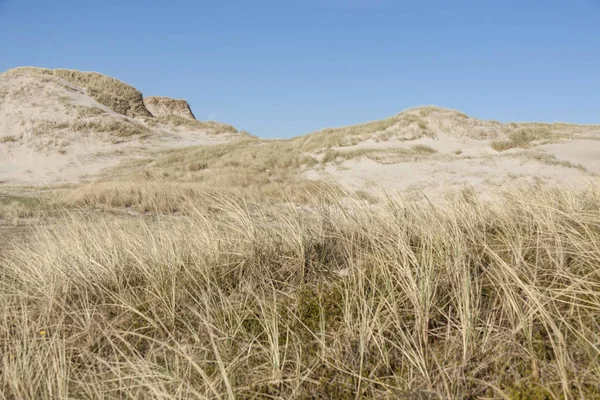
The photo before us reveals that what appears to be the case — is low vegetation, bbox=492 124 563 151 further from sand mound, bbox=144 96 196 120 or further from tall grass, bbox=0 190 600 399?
sand mound, bbox=144 96 196 120

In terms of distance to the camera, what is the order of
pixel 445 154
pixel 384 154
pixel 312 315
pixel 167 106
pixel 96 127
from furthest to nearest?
1. pixel 167 106
2. pixel 96 127
3. pixel 445 154
4. pixel 384 154
5. pixel 312 315

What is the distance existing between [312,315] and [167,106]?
1751 inches

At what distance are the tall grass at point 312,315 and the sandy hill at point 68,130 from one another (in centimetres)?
1753

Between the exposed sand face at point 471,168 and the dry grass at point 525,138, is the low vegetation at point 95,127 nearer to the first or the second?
the exposed sand face at point 471,168

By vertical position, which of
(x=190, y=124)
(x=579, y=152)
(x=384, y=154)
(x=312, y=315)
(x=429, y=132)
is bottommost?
(x=312, y=315)

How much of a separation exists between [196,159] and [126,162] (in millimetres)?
4394

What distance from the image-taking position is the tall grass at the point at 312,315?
1693mm

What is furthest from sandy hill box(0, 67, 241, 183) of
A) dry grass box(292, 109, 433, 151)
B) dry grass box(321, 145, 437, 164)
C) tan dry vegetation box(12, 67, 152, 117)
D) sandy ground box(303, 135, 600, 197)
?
sandy ground box(303, 135, 600, 197)

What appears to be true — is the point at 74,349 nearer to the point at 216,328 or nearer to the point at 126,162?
the point at 216,328

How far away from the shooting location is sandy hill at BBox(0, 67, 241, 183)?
20562mm

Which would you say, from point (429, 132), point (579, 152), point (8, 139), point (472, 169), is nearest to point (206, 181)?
point (472, 169)

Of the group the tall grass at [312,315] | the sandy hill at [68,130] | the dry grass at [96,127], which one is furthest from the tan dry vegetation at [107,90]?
the tall grass at [312,315]

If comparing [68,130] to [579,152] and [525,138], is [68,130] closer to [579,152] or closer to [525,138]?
[525,138]

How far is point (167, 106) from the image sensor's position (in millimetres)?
43219
